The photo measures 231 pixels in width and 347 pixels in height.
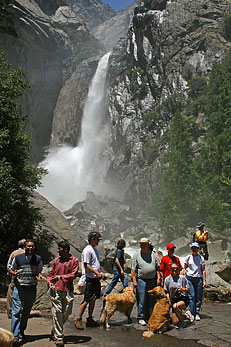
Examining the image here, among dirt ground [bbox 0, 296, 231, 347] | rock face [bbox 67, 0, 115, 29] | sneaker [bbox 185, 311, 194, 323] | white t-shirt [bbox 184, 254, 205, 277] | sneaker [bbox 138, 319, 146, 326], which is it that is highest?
rock face [bbox 67, 0, 115, 29]

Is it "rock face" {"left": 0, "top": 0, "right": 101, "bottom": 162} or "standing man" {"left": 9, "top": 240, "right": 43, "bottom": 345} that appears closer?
"standing man" {"left": 9, "top": 240, "right": 43, "bottom": 345}

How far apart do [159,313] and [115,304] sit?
0.77 m

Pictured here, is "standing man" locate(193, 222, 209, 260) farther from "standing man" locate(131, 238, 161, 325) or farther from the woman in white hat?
"standing man" locate(131, 238, 161, 325)

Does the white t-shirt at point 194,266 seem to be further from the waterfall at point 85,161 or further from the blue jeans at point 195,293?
the waterfall at point 85,161

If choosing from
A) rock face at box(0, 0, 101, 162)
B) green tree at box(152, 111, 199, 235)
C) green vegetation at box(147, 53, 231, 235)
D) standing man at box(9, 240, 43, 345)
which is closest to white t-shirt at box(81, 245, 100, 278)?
standing man at box(9, 240, 43, 345)

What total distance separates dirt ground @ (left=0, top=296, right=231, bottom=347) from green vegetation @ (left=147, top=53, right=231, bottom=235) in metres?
18.7

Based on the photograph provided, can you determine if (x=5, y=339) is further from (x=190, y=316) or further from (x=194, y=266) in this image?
(x=194, y=266)

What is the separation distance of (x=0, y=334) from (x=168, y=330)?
2981 mm

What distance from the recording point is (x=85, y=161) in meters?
49.9

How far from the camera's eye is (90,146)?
167 ft

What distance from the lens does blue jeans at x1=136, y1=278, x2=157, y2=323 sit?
5.20 metres

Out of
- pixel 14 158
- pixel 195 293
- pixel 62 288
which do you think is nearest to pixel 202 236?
pixel 195 293

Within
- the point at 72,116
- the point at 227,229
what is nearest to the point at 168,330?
the point at 227,229

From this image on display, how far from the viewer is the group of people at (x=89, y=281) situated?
442 cm
